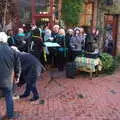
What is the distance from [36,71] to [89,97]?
180cm

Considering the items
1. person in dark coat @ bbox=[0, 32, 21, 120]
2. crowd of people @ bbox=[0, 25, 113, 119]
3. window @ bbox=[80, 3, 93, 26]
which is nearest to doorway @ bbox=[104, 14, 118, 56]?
window @ bbox=[80, 3, 93, 26]

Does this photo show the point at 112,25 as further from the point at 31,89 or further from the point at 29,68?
the point at 29,68

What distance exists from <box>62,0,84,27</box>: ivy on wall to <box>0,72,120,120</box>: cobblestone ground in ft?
12.8

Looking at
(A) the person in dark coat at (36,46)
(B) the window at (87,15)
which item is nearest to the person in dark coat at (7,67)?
(A) the person in dark coat at (36,46)

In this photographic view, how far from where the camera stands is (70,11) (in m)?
17.1

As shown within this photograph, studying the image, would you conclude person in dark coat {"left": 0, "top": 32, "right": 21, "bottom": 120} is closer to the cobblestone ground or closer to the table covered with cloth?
the cobblestone ground

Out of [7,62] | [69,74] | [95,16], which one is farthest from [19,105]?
[95,16]

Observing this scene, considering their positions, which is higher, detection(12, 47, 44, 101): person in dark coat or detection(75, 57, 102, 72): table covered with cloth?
detection(12, 47, 44, 101): person in dark coat

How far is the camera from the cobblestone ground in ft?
30.1

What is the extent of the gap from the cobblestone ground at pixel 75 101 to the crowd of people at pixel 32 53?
52 centimetres

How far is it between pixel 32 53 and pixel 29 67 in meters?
2.88

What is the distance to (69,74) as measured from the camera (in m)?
13.7

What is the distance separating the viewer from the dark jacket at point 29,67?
9828mm

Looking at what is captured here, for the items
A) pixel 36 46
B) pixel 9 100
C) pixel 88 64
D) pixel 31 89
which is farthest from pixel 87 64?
pixel 9 100
